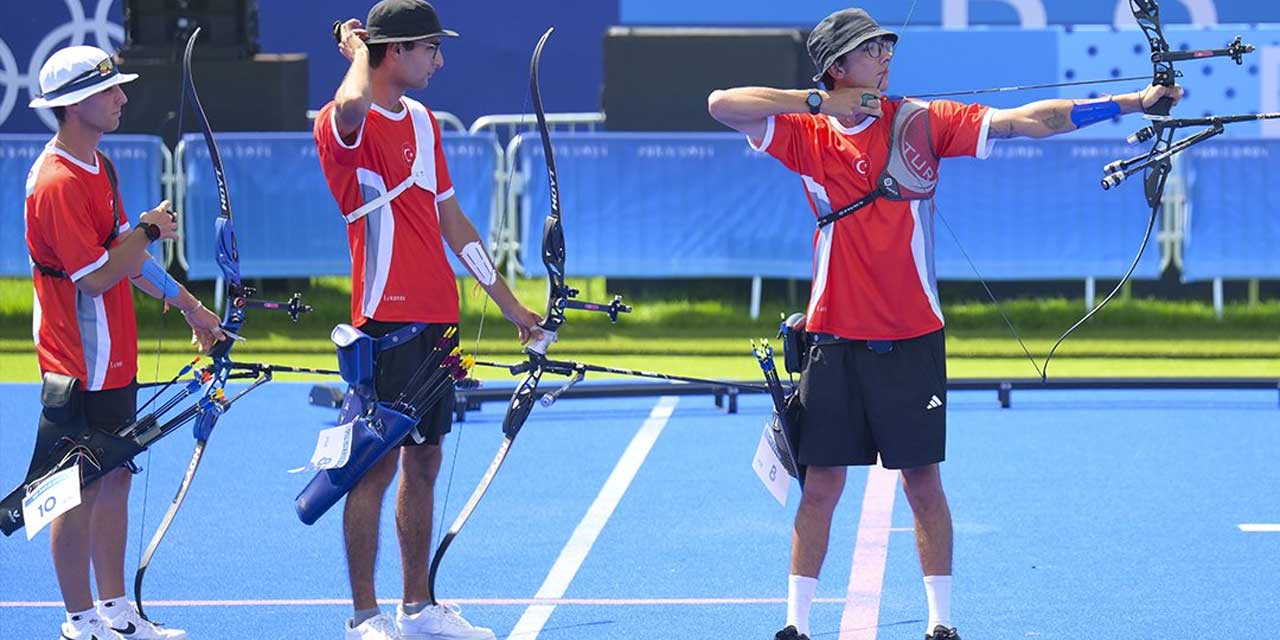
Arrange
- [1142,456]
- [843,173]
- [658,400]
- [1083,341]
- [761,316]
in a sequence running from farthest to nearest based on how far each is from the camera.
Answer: [761,316] < [1083,341] < [658,400] < [1142,456] < [843,173]

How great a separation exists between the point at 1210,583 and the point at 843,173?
2.16 meters

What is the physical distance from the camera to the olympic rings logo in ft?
51.3

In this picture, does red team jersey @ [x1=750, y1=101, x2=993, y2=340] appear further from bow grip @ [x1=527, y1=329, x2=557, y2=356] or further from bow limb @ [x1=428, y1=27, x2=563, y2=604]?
bow grip @ [x1=527, y1=329, x2=557, y2=356]

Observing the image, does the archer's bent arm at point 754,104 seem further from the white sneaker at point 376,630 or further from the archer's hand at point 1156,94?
the white sneaker at point 376,630

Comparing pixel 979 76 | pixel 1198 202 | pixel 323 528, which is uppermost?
pixel 979 76

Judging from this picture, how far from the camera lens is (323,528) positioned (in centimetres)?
716

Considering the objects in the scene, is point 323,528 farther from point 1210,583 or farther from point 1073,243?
point 1073,243

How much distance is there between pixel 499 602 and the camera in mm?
6062

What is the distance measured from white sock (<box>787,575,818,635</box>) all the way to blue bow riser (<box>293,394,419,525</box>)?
1.21 m

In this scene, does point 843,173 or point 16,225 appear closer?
point 843,173

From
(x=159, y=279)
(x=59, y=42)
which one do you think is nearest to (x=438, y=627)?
(x=159, y=279)

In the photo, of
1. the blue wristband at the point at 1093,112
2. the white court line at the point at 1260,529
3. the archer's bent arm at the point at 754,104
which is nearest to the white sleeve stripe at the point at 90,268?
→ the archer's bent arm at the point at 754,104

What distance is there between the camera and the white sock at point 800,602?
5227mm

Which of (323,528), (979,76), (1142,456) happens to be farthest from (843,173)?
(979,76)
